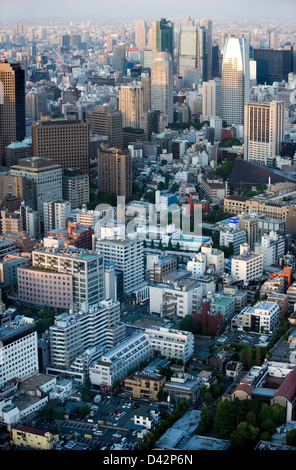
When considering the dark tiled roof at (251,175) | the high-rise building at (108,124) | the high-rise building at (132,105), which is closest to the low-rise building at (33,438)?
the dark tiled roof at (251,175)

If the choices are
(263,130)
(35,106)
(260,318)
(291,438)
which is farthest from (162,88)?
(291,438)

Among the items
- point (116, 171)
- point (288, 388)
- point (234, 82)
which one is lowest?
point (288, 388)

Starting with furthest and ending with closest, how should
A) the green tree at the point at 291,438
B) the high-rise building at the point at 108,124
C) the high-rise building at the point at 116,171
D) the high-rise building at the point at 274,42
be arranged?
1. the high-rise building at the point at 274,42
2. the high-rise building at the point at 108,124
3. the high-rise building at the point at 116,171
4. the green tree at the point at 291,438

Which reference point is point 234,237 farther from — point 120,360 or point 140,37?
point 140,37

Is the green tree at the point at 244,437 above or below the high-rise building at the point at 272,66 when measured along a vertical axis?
below

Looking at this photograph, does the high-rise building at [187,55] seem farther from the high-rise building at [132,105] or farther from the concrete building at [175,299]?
the concrete building at [175,299]
